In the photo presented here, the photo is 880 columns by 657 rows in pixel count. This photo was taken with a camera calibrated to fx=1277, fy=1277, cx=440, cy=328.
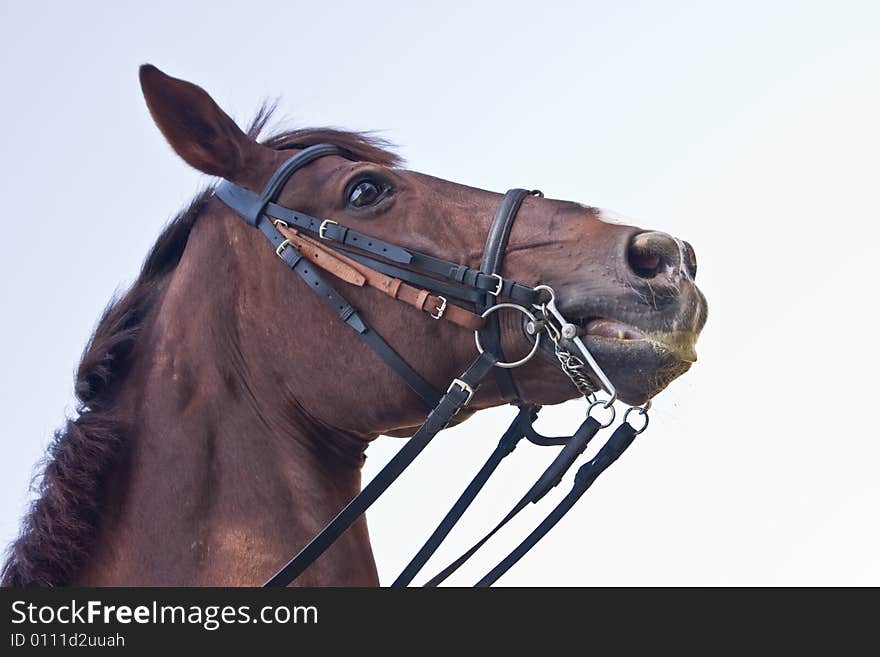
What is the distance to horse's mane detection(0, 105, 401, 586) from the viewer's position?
5.84 meters

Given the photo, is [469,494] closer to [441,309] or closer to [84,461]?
[441,309]

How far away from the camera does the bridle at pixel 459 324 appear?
18.6 feet

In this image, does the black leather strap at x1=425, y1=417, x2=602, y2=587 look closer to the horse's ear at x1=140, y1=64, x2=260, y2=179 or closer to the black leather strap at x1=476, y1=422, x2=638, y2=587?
the black leather strap at x1=476, y1=422, x2=638, y2=587

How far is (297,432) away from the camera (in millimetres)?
6074

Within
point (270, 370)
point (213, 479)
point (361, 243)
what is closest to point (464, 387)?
point (361, 243)

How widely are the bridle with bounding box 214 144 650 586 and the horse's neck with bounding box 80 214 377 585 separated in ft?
0.70

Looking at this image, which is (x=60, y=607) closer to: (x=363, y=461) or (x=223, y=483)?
(x=223, y=483)

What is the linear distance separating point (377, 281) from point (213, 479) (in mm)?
1189

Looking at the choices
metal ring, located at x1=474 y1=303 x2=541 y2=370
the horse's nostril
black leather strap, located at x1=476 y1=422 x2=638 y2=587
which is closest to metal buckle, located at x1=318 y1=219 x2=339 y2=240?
metal ring, located at x1=474 y1=303 x2=541 y2=370

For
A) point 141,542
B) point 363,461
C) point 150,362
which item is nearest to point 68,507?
point 141,542

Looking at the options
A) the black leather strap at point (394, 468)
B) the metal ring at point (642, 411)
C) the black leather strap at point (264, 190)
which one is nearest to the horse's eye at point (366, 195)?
the black leather strap at point (264, 190)

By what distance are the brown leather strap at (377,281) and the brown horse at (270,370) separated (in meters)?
0.06

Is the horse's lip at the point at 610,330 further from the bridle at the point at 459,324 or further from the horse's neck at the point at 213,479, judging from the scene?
the horse's neck at the point at 213,479

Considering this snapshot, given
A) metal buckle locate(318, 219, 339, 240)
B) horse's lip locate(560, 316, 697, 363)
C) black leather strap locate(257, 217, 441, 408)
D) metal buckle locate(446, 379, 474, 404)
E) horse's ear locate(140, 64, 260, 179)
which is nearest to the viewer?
horse's lip locate(560, 316, 697, 363)
